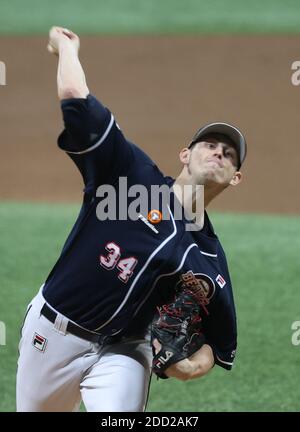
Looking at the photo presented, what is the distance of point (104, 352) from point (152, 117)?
927cm

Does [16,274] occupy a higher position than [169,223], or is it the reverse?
[169,223]

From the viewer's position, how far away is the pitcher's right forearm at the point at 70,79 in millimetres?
3303

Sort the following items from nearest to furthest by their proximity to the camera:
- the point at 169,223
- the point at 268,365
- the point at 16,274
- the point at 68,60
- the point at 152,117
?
the point at 68,60 < the point at 169,223 < the point at 268,365 < the point at 16,274 < the point at 152,117

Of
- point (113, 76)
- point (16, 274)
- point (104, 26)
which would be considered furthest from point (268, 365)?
point (104, 26)

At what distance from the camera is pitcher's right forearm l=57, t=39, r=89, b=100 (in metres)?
3.30

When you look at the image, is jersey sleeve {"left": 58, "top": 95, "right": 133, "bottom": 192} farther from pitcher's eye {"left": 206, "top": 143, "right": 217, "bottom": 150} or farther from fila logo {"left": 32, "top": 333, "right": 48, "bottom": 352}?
fila logo {"left": 32, "top": 333, "right": 48, "bottom": 352}

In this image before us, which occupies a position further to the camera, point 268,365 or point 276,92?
point 276,92

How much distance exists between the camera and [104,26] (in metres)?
14.9

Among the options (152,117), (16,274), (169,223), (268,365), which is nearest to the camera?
(169,223)

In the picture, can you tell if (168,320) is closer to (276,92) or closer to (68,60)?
(68,60)

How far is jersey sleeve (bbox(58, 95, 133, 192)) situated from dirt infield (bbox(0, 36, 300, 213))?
6.86 meters

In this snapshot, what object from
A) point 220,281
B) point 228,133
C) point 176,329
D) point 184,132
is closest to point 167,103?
point 184,132

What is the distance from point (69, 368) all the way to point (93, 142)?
107 centimetres
